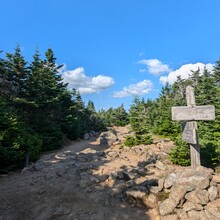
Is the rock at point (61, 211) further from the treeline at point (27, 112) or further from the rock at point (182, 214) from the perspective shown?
the treeline at point (27, 112)

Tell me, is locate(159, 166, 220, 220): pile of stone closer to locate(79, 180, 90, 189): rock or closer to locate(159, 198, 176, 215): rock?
locate(159, 198, 176, 215): rock

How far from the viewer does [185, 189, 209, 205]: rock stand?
6.17m

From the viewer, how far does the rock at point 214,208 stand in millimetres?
5730

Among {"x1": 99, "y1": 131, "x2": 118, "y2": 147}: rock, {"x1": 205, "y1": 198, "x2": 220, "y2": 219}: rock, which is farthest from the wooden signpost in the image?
{"x1": 99, "y1": 131, "x2": 118, "y2": 147}: rock

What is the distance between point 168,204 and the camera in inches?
247

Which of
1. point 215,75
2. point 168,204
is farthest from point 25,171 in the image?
point 215,75

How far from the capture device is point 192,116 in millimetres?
7520

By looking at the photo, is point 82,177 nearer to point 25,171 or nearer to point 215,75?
point 25,171

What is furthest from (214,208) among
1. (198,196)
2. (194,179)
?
(194,179)

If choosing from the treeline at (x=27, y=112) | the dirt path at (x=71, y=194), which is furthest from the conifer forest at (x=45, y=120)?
the dirt path at (x=71, y=194)

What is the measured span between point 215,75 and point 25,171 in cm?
3355

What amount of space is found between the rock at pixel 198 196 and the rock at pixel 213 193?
0.14 meters

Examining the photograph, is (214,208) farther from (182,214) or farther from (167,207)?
(167,207)

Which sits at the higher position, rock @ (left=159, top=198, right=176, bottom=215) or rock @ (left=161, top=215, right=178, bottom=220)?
rock @ (left=159, top=198, right=176, bottom=215)
